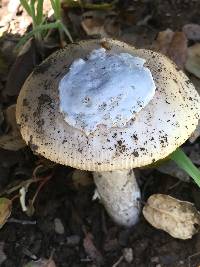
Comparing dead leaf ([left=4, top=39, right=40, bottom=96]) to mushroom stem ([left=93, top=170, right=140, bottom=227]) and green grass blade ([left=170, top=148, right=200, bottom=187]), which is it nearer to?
mushroom stem ([left=93, top=170, right=140, bottom=227])

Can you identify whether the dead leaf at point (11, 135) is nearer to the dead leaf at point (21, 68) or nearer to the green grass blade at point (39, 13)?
the dead leaf at point (21, 68)

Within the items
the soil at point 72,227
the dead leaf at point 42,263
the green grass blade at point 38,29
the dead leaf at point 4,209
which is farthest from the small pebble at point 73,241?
the green grass blade at point 38,29

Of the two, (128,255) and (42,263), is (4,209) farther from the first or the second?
(128,255)

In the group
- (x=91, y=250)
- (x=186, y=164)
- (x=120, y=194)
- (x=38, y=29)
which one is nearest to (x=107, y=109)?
(x=186, y=164)

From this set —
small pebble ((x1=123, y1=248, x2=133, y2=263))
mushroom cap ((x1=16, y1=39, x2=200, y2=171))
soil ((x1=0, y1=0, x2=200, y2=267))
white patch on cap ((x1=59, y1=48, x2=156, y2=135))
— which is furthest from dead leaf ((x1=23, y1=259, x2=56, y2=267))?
white patch on cap ((x1=59, y1=48, x2=156, y2=135))

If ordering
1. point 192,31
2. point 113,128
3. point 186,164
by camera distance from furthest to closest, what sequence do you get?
point 192,31, point 186,164, point 113,128

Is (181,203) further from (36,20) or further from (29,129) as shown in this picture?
(36,20)

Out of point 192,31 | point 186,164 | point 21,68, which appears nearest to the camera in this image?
point 186,164
